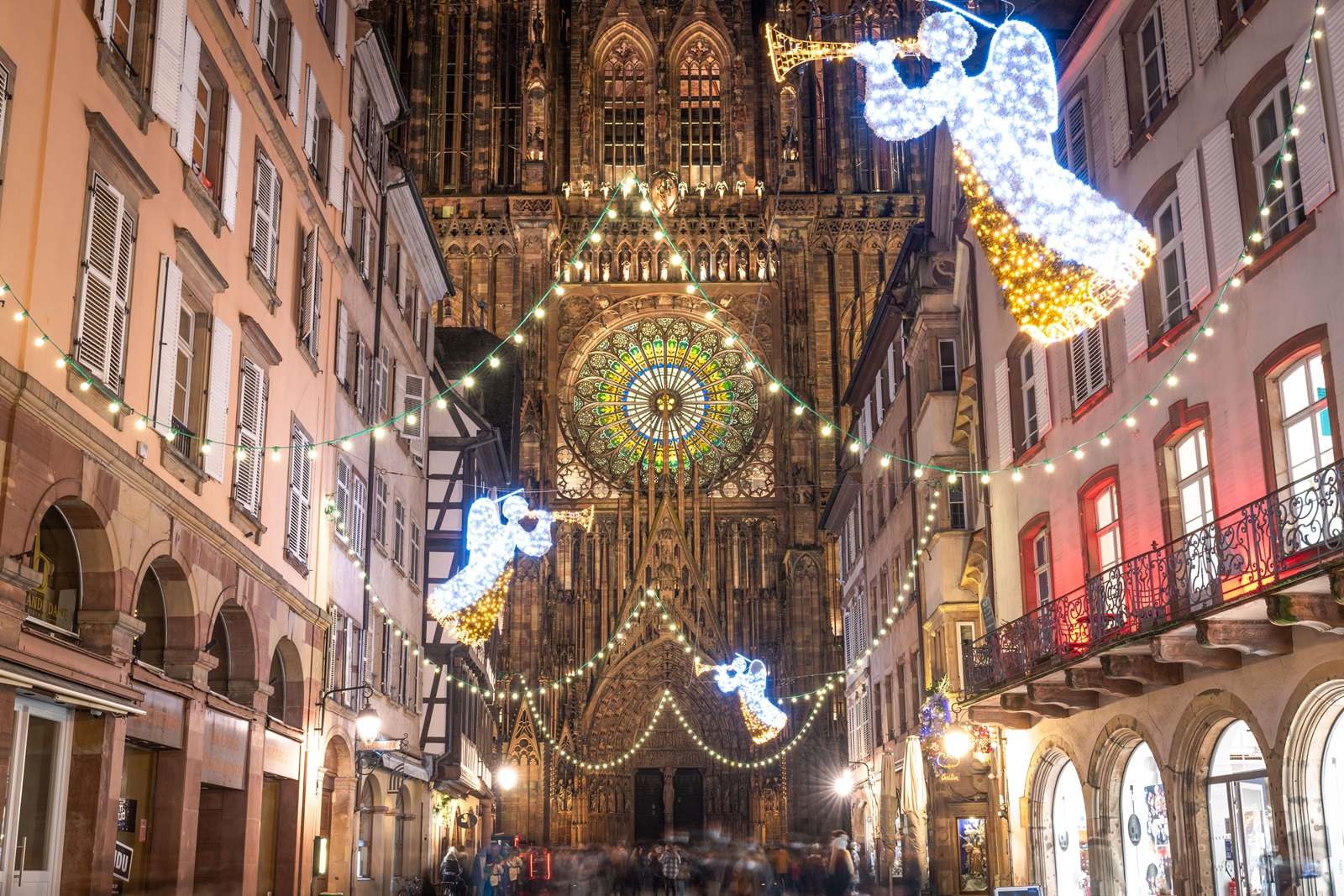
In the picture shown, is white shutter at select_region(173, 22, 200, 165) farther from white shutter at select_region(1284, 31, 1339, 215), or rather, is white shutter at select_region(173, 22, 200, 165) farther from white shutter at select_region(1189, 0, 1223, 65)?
white shutter at select_region(1189, 0, 1223, 65)

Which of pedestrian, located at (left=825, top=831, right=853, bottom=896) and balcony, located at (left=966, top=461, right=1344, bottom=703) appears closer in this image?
balcony, located at (left=966, top=461, right=1344, bottom=703)

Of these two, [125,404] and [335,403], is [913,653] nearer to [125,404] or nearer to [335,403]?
[335,403]

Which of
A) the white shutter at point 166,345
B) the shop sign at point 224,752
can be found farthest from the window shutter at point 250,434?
the shop sign at point 224,752

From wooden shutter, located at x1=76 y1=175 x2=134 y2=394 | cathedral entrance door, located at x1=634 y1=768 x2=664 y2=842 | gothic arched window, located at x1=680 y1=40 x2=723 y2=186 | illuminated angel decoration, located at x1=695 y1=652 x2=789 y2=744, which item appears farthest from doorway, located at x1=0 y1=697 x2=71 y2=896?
gothic arched window, located at x1=680 y1=40 x2=723 y2=186

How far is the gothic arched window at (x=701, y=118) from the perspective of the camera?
60.1 metres

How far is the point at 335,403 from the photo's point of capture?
878 inches

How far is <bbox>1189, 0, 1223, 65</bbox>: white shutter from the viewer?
52.0 ft

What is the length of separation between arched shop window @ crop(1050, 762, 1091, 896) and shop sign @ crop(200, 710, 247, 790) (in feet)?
39.6

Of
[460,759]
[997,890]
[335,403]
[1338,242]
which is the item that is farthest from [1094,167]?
[460,759]

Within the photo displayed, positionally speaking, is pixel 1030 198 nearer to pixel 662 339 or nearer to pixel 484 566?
pixel 484 566

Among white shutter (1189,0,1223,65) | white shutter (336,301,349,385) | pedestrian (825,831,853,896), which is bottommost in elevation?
pedestrian (825,831,853,896)

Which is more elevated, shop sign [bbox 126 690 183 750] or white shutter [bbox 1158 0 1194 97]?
white shutter [bbox 1158 0 1194 97]

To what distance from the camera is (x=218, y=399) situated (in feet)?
52.1

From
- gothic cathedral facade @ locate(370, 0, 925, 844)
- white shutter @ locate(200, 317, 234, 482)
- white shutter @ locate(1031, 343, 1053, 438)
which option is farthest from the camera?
gothic cathedral facade @ locate(370, 0, 925, 844)
